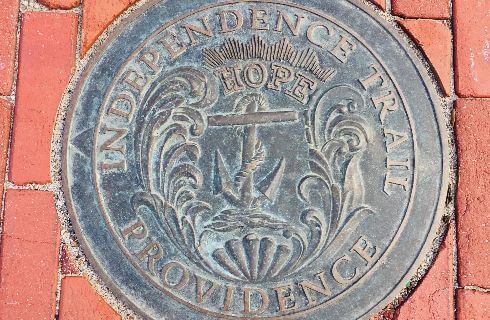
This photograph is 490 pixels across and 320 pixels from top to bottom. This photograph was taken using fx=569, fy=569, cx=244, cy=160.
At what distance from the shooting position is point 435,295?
1.73 m

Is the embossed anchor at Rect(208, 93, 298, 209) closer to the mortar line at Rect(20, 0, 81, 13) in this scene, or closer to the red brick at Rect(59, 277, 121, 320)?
the red brick at Rect(59, 277, 121, 320)

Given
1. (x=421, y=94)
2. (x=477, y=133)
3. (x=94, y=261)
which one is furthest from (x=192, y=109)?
(x=477, y=133)

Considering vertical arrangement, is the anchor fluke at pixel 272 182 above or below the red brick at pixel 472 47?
below

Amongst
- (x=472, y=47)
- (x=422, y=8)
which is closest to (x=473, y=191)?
(x=472, y=47)

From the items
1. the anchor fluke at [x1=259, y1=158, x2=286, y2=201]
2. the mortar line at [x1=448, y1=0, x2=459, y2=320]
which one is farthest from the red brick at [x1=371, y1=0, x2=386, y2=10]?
the anchor fluke at [x1=259, y1=158, x2=286, y2=201]

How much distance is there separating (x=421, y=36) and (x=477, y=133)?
0.36 metres

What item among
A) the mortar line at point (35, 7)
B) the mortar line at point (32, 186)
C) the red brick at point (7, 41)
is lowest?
the mortar line at point (32, 186)

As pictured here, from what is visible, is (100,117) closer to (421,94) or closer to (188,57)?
(188,57)

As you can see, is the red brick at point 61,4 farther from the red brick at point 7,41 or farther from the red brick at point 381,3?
the red brick at point 381,3

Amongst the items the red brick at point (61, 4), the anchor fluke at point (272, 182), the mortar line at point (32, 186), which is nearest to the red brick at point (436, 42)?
the anchor fluke at point (272, 182)

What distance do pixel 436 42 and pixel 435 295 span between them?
0.81m

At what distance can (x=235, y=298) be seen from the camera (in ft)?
5.57

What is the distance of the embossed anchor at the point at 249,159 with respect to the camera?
5.70 feet

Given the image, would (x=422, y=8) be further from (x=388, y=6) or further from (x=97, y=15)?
(x=97, y=15)
